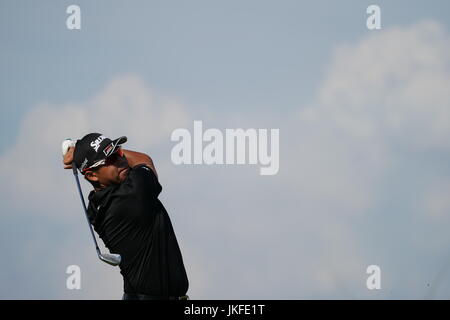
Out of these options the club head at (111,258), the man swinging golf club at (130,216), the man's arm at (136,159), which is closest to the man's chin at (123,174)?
the man swinging golf club at (130,216)

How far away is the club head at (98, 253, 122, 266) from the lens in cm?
432

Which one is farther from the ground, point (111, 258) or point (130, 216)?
point (130, 216)

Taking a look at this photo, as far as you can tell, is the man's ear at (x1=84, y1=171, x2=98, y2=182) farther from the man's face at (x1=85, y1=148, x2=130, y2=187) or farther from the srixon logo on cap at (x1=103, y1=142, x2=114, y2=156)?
the srixon logo on cap at (x1=103, y1=142, x2=114, y2=156)

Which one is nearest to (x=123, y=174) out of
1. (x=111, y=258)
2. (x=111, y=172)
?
(x=111, y=172)

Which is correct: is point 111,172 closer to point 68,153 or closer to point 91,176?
point 91,176

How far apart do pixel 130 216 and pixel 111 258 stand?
0.85 ft

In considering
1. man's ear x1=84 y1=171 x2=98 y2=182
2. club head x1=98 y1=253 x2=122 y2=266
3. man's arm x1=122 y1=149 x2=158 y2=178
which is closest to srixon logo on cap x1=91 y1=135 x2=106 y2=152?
man's ear x1=84 y1=171 x2=98 y2=182

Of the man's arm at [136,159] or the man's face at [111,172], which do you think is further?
the man's arm at [136,159]

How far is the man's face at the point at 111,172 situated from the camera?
14.1 ft

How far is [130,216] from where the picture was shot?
4418 mm

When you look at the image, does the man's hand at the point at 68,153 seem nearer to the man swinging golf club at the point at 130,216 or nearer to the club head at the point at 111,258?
the man swinging golf club at the point at 130,216

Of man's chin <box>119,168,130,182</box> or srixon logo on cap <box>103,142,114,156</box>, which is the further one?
man's chin <box>119,168,130,182</box>
